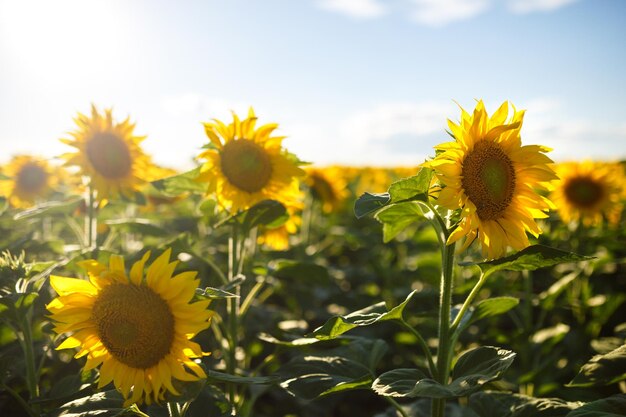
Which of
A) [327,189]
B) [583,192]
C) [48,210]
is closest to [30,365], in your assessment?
[48,210]

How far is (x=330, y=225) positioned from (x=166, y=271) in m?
6.12

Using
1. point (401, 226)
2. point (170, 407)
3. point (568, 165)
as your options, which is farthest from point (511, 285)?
point (170, 407)

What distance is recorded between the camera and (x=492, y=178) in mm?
1996

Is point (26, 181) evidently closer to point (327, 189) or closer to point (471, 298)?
point (327, 189)

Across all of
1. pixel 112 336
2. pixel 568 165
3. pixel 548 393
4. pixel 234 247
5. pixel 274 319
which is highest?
pixel 568 165

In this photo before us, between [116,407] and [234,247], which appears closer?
[116,407]

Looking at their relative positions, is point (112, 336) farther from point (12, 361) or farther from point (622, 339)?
point (622, 339)

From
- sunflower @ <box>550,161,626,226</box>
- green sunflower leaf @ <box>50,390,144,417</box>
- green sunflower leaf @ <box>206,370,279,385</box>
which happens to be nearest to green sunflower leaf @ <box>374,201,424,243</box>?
green sunflower leaf @ <box>206,370,279,385</box>

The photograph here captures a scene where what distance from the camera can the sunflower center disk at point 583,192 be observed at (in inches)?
204

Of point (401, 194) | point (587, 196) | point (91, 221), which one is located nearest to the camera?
point (401, 194)

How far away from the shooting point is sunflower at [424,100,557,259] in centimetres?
192

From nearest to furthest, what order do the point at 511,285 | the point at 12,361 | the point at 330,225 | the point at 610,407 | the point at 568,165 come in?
the point at 610,407 < the point at 12,361 < the point at 511,285 < the point at 568,165 < the point at 330,225

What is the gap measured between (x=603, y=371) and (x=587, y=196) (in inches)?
137

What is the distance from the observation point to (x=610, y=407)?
1888 millimetres
